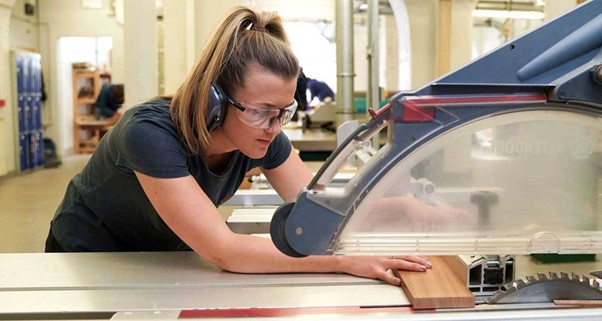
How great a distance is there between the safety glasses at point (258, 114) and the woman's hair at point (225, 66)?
0.04 m

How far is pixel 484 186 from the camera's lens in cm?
91

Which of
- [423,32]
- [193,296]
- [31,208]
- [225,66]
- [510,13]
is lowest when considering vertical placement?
[31,208]

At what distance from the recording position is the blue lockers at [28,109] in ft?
24.8

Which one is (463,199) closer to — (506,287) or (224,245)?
(506,287)

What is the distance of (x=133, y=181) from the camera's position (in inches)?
45.1

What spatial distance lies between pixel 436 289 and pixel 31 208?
5490mm

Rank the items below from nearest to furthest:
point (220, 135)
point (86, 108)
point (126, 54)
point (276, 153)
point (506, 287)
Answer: point (506, 287) < point (220, 135) < point (276, 153) < point (126, 54) < point (86, 108)

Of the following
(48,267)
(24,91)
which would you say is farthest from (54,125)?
(48,267)

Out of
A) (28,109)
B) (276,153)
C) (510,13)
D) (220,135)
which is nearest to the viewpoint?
(220,135)

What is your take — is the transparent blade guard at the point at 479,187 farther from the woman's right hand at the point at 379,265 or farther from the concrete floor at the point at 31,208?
the concrete floor at the point at 31,208

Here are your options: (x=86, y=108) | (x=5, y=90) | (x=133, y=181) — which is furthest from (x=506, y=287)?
(x=86, y=108)

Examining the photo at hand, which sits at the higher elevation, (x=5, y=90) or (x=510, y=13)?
(x=510, y=13)

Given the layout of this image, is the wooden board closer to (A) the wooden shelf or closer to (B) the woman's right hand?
(B) the woman's right hand

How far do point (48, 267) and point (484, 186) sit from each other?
0.77 m
